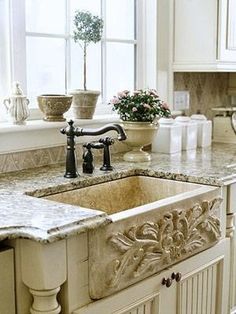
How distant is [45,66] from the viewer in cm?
248

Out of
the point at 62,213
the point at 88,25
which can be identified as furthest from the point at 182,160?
the point at 62,213

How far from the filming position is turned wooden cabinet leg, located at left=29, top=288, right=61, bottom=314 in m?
1.37

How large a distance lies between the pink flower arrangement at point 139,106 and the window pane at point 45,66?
316mm

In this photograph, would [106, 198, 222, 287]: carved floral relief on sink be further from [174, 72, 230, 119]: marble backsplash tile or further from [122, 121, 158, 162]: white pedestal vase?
[174, 72, 230, 119]: marble backsplash tile

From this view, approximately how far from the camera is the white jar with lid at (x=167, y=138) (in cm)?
268

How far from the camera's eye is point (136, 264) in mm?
1616

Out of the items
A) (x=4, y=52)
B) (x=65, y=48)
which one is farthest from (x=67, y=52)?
(x=4, y=52)

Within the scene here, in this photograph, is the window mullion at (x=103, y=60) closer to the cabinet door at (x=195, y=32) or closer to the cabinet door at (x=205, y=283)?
the cabinet door at (x=195, y=32)

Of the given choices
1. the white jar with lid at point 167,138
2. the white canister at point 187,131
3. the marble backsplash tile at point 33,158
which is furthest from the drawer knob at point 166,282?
the white canister at point 187,131

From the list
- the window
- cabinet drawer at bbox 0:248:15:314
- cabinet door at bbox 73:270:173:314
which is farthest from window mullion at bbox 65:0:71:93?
cabinet drawer at bbox 0:248:15:314

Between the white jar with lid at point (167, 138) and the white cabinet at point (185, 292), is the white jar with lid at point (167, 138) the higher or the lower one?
the higher one

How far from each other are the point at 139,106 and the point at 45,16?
23.9 inches

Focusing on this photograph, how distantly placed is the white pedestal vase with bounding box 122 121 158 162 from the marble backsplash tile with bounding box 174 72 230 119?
68 centimetres

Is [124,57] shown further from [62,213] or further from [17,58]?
[62,213]
